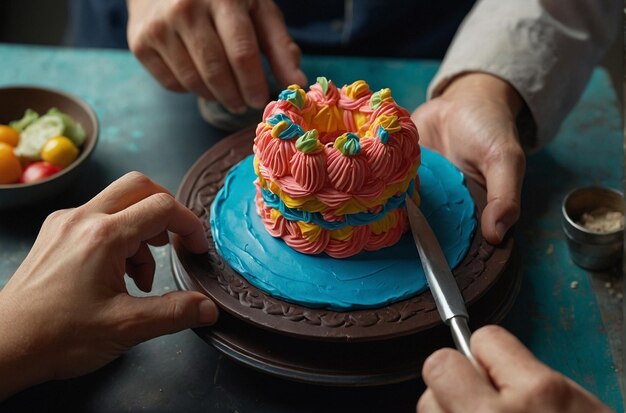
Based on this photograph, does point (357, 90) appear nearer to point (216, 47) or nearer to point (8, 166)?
point (216, 47)

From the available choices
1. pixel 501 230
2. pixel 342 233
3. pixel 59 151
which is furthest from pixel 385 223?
pixel 59 151

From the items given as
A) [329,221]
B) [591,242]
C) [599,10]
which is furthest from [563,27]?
[329,221]

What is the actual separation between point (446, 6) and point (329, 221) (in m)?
1.20

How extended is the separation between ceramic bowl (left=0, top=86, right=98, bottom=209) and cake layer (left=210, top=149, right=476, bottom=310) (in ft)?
1.43

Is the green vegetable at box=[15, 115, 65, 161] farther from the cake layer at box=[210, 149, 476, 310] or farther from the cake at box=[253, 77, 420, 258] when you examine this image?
the cake at box=[253, 77, 420, 258]

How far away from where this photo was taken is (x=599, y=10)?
6.46 feet

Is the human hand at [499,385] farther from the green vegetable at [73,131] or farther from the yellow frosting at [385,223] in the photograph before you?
the green vegetable at [73,131]

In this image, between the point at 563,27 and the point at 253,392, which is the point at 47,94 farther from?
the point at 563,27

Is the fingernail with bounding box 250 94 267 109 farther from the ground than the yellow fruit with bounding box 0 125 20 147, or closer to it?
farther from the ground

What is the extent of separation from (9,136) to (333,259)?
97 centimetres

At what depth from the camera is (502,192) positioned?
5.15 ft

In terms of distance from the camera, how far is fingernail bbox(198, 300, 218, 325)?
1.35m

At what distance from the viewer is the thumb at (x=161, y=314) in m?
1.28

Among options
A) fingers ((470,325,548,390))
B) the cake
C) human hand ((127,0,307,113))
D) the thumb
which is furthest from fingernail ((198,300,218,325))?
human hand ((127,0,307,113))
